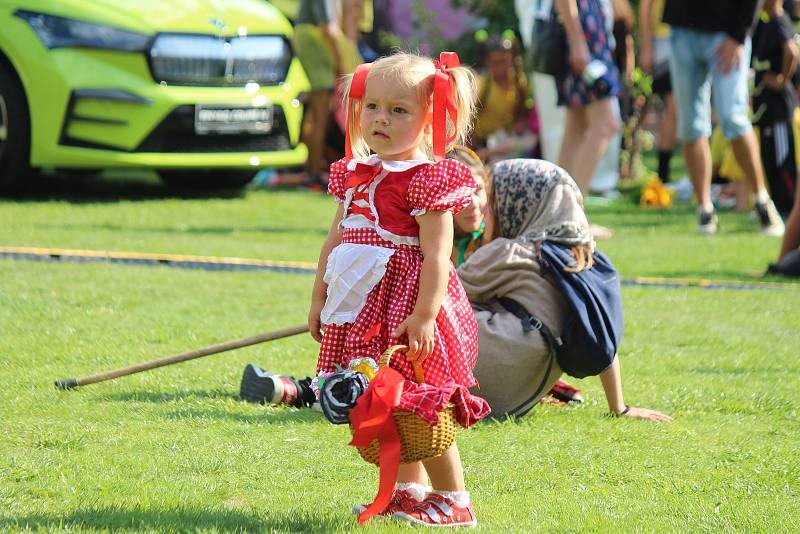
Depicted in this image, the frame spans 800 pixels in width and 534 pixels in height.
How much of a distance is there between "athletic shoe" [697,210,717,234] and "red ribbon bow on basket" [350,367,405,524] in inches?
244

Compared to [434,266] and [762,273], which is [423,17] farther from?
[434,266]

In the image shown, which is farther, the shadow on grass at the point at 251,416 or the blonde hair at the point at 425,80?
the shadow on grass at the point at 251,416

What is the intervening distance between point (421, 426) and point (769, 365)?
248cm

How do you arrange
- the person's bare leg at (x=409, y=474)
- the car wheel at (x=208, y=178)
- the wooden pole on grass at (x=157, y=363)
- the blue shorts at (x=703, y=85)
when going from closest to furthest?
the person's bare leg at (x=409, y=474), the wooden pole on grass at (x=157, y=363), the blue shorts at (x=703, y=85), the car wheel at (x=208, y=178)

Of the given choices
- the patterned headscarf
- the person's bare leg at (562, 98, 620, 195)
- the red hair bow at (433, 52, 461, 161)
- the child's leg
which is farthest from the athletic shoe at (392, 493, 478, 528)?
the person's bare leg at (562, 98, 620, 195)

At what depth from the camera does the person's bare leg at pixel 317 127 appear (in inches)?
455

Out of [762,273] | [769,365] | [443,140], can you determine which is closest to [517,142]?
[762,273]

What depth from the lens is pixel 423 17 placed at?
51.3ft

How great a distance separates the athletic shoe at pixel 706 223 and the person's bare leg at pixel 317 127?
12.5ft

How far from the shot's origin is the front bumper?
8.80 metres

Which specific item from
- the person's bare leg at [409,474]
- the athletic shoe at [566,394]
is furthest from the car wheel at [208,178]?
the person's bare leg at [409,474]

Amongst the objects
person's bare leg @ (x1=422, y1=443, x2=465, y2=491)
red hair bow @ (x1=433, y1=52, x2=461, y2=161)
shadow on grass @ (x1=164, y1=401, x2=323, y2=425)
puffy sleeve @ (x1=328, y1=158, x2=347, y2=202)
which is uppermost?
red hair bow @ (x1=433, y1=52, x2=461, y2=161)

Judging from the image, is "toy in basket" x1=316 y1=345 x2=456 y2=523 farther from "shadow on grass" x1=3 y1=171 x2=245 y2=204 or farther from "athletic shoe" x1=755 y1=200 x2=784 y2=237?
"shadow on grass" x1=3 y1=171 x2=245 y2=204

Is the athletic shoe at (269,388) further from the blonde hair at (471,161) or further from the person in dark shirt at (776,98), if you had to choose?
the person in dark shirt at (776,98)
